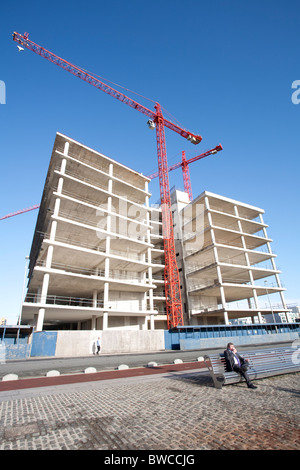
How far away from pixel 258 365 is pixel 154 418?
4095mm

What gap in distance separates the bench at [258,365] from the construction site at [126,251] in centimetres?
1776

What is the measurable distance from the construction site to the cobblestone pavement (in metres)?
16.7

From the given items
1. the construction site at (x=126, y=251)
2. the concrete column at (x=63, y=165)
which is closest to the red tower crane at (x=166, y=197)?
the construction site at (x=126, y=251)

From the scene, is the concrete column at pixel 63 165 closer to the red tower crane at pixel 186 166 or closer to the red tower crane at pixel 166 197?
the red tower crane at pixel 166 197

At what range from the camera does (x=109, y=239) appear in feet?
88.7

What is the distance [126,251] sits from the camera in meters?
32.1

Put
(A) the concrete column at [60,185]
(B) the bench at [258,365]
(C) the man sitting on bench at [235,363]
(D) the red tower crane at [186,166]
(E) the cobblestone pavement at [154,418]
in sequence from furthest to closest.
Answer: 1. (D) the red tower crane at [186,166]
2. (A) the concrete column at [60,185]
3. (C) the man sitting on bench at [235,363]
4. (B) the bench at [258,365]
5. (E) the cobblestone pavement at [154,418]

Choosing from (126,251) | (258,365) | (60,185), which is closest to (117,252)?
(126,251)

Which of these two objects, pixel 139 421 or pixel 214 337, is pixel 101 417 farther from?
pixel 214 337

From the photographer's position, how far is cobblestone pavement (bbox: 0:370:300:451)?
9.80ft

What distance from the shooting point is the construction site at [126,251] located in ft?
82.2

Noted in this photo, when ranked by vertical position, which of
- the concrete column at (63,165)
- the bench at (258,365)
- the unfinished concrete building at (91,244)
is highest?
the concrete column at (63,165)

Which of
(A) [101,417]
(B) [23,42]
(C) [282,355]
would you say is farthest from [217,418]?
(B) [23,42]

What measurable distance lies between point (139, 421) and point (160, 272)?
39609mm
